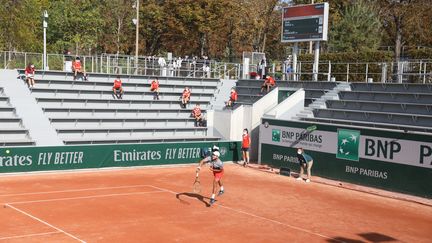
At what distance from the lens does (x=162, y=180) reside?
2658 centimetres

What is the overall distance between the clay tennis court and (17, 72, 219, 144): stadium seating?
5443 millimetres

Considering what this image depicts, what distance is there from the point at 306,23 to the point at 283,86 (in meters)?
4.64

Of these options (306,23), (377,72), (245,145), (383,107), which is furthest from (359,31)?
(245,145)

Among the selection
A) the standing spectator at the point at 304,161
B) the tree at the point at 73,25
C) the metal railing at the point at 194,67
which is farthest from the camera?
the tree at the point at 73,25

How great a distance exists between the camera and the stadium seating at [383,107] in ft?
93.9

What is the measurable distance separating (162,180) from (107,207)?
6.96m

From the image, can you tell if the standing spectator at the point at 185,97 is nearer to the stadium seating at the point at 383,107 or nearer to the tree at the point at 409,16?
the stadium seating at the point at 383,107

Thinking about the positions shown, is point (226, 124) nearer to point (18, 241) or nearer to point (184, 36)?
point (18, 241)

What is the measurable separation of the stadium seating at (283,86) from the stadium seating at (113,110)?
2641mm

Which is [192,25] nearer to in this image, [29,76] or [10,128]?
[29,76]

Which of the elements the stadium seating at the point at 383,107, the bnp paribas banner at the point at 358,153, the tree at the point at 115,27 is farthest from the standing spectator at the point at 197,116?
the tree at the point at 115,27

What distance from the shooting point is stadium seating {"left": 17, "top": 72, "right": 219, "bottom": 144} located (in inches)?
1278

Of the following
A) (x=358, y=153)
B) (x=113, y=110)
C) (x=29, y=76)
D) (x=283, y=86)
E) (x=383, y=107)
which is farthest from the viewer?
(x=283, y=86)

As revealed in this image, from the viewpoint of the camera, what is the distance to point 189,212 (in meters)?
19.2
